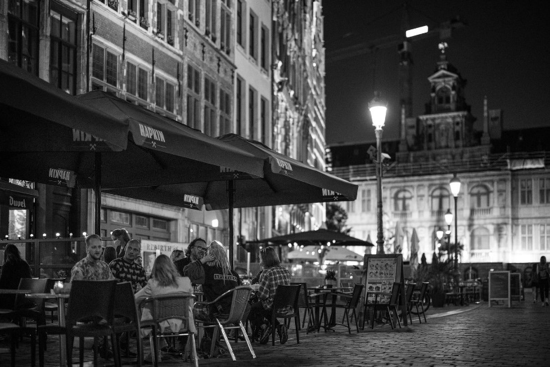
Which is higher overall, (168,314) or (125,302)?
(125,302)

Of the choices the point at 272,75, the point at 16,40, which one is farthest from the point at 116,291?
the point at 272,75

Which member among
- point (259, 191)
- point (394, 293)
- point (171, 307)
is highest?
point (259, 191)

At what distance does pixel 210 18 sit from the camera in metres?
29.5

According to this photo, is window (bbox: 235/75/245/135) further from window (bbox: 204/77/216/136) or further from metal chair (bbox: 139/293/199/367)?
metal chair (bbox: 139/293/199/367)

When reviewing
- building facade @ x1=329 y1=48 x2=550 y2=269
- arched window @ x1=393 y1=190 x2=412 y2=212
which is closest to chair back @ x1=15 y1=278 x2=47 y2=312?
building facade @ x1=329 y1=48 x2=550 y2=269

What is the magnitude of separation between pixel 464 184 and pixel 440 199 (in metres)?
3.32

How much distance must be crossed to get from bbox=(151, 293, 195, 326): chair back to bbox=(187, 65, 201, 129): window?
1796cm

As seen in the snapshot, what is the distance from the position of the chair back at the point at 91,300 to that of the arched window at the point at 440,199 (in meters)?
76.1

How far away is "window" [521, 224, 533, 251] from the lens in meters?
78.5

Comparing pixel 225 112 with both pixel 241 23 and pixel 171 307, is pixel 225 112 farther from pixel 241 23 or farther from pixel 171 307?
pixel 171 307

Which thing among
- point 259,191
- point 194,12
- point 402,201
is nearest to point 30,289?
point 259,191

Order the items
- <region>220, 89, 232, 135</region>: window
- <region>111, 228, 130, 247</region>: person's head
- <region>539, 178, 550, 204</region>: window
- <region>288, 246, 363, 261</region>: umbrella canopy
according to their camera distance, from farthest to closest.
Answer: <region>539, 178, 550, 204</region>: window
<region>288, 246, 363, 261</region>: umbrella canopy
<region>220, 89, 232, 135</region>: window
<region>111, 228, 130, 247</region>: person's head

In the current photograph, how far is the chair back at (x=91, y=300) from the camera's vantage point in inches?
310

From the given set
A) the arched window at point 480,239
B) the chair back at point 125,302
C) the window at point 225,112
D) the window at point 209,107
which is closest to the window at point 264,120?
the window at point 225,112
